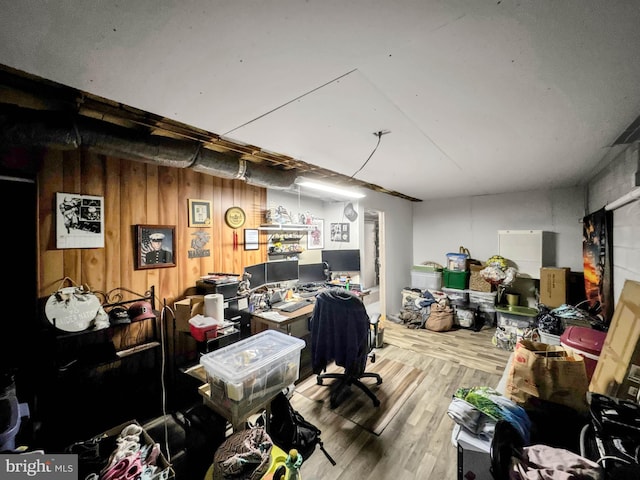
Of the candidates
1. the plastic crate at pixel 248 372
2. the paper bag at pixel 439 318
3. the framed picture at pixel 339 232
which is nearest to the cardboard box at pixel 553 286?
the paper bag at pixel 439 318

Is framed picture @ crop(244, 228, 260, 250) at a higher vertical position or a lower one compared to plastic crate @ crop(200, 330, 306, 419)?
higher

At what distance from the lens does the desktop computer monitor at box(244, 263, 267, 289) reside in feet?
9.78

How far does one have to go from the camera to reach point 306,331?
Answer: 333 cm

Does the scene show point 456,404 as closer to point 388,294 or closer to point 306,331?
point 306,331

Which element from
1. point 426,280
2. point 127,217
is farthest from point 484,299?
point 127,217

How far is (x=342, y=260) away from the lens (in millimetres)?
4336

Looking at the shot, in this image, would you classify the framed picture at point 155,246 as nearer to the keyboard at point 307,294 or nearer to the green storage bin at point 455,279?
the keyboard at point 307,294

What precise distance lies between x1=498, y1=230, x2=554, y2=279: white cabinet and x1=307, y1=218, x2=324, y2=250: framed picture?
331 centimetres

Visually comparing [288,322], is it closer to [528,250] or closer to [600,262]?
[600,262]

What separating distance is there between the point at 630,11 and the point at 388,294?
173 inches

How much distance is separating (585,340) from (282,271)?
3183 mm

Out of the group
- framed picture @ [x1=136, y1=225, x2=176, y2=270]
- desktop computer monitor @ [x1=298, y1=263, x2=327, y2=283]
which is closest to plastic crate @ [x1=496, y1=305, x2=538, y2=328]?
desktop computer monitor @ [x1=298, y1=263, x2=327, y2=283]

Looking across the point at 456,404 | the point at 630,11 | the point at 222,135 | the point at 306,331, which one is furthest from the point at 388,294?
the point at 630,11

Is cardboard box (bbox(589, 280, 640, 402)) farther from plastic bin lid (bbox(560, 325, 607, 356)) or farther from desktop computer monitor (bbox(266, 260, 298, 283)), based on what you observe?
desktop computer monitor (bbox(266, 260, 298, 283))
